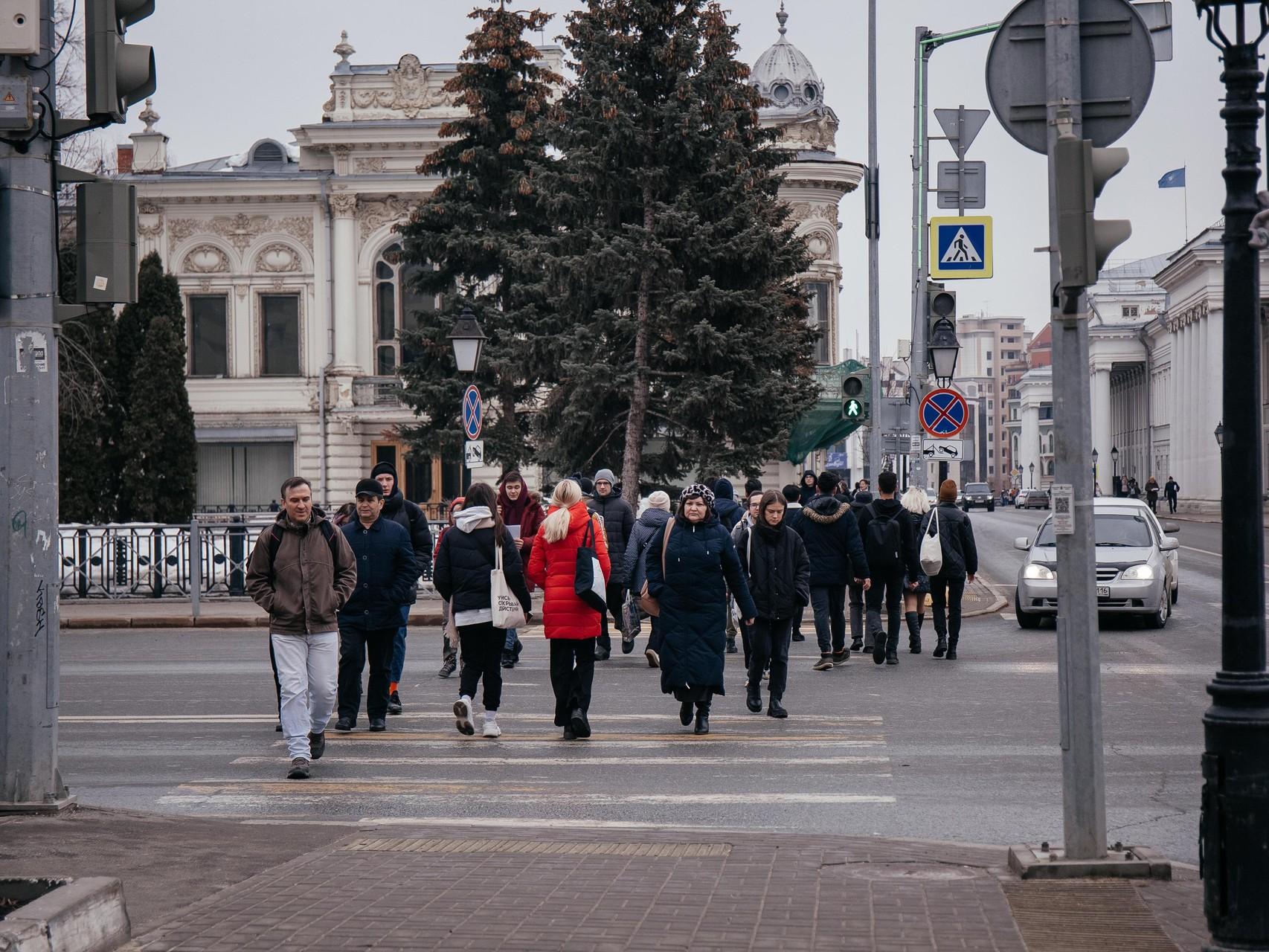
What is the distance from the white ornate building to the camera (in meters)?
55.1

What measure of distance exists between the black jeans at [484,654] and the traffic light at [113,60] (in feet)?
16.4

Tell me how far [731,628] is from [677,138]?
1605 centimetres

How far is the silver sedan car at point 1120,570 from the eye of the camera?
21672 millimetres

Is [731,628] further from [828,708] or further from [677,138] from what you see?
[677,138]

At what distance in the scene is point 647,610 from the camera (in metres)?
13.1

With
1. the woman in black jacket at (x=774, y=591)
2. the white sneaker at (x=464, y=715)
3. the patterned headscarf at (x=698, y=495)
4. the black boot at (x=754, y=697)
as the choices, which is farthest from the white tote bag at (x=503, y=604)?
the black boot at (x=754, y=697)

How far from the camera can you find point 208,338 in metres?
56.4

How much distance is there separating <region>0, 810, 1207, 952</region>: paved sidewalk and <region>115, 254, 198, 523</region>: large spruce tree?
33203mm

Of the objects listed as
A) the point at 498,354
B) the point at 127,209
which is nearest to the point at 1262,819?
the point at 127,209

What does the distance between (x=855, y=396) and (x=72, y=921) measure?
2255cm

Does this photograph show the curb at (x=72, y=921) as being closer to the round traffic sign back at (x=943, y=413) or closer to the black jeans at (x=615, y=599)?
the black jeans at (x=615, y=599)

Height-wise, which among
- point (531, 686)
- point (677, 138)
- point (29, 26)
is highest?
point (677, 138)

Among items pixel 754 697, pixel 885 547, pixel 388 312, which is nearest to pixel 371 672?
pixel 754 697

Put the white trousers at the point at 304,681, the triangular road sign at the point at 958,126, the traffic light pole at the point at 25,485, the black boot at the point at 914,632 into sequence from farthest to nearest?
the triangular road sign at the point at 958,126
the black boot at the point at 914,632
the white trousers at the point at 304,681
the traffic light pole at the point at 25,485
